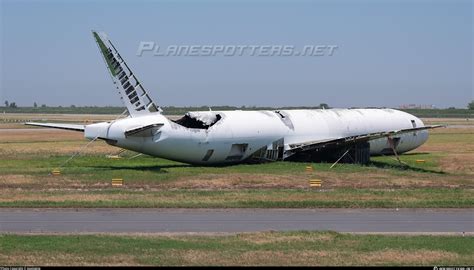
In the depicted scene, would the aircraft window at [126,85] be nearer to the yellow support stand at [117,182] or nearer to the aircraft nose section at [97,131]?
the aircraft nose section at [97,131]

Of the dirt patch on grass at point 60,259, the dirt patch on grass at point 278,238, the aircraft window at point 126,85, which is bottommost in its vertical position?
the dirt patch on grass at point 60,259

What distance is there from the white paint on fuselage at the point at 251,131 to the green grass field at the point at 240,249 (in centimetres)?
2009

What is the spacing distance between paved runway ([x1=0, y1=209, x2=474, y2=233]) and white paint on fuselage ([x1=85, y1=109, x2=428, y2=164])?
13.5m

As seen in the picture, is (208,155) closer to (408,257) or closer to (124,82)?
(124,82)

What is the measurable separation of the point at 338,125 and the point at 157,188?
19.8 metres

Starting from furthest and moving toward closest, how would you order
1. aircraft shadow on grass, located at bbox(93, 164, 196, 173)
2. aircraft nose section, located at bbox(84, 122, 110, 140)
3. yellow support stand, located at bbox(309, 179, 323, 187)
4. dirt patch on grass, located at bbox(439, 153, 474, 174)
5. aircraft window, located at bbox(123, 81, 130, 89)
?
dirt patch on grass, located at bbox(439, 153, 474, 174)
aircraft shadow on grass, located at bbox(93, 164, 196, 173)
aircraft window, located at bbox(123, 81, 130, 89)
aircraft nose section, located at bbox(84, 122, 110, 140)
yellow support stand, located at bbox(309, 179, 323, 187)

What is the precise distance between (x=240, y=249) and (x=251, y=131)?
26418 millimetres

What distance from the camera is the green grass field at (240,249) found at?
17.9 m

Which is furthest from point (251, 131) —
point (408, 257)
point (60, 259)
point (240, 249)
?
point (60, 259)

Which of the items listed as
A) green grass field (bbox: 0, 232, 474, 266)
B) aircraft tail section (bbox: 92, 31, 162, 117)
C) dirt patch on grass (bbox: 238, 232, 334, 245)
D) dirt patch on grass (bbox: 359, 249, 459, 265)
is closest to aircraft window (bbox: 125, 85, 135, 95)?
aircraft tail section (bbox: 92, 31, 162, 117)

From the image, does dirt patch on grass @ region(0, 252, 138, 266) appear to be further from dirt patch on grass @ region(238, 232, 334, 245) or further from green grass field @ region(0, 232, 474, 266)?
dirt patch on grass @ region(238, 232, 334, 245)

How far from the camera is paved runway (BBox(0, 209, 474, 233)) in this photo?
2358 centimetres

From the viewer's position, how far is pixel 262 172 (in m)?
41.5

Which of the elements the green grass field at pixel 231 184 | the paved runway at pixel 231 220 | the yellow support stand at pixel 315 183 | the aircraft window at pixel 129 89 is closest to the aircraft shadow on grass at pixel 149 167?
the green grass field at pixel 231 184
